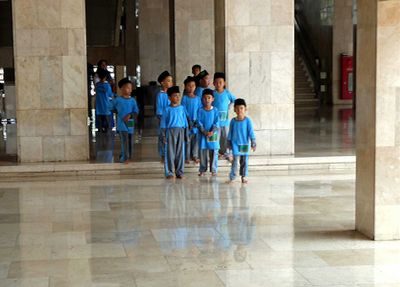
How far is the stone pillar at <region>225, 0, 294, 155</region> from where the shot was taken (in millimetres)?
14773

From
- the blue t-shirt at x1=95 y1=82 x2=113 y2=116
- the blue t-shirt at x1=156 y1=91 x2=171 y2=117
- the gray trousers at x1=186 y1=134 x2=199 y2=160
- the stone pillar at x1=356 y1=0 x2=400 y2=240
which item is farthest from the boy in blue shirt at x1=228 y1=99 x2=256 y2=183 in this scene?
the blue t-shirt at x1=95 y1=82 x2=113 y2=116

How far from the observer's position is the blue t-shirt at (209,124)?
12992 millimetres

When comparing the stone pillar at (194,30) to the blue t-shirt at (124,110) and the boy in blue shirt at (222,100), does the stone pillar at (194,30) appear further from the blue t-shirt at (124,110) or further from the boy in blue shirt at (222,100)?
the blue t-shirt at (124,110)

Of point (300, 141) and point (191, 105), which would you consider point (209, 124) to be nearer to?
point (191, 105)

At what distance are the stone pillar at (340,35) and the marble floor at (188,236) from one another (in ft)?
64.2

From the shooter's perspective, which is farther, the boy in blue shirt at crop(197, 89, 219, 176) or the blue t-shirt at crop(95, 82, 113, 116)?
the blue t-shirt at crop(95, 82, 113, 116)

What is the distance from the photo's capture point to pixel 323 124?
22297 mm

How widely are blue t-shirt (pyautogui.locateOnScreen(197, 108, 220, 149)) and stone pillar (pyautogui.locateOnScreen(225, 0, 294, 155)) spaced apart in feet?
6.46

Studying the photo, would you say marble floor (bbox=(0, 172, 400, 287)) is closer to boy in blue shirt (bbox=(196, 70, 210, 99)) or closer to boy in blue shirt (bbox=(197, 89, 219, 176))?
boy in blue shirt (bbox=(197, 89, 219, 176))

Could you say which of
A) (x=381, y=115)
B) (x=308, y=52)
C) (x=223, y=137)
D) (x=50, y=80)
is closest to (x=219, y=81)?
(x=223, y=137)

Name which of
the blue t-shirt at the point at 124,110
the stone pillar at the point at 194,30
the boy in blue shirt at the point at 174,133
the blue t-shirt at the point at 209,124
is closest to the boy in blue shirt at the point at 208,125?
the blue t-shirt at the point at 209,124

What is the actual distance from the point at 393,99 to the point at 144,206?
158 inches

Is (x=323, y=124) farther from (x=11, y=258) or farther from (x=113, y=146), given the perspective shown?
(x=11, y=258)

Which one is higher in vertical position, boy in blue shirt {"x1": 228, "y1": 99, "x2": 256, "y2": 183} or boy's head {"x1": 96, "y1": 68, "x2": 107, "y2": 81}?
boy's head {"x1": 96, "y1": 68, "x2": 107, "y2": 81}
